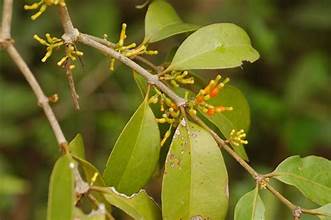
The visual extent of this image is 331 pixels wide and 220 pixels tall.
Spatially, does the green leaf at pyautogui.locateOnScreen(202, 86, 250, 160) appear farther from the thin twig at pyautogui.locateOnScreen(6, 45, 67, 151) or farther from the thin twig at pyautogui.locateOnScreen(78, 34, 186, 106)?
the thin twig at pyautogui.locateOnScreen(6, 45, 67, 151)

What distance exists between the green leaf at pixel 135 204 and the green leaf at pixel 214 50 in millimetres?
271

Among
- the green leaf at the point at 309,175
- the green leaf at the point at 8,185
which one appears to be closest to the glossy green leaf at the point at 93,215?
the green leaf at the point at 309,175

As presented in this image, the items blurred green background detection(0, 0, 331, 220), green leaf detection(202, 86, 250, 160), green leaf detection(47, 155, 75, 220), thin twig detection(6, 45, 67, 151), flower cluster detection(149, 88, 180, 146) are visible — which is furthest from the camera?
blurred green background detection(0, 0, 331, 220)

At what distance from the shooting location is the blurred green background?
8.59 feet

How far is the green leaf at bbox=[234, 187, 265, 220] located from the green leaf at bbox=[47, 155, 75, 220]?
0.34m

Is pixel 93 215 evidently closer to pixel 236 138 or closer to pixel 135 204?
pixel 135 204

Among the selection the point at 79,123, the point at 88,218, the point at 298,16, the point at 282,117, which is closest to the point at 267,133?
the point at 282,117

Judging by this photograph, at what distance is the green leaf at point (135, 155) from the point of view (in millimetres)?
1324

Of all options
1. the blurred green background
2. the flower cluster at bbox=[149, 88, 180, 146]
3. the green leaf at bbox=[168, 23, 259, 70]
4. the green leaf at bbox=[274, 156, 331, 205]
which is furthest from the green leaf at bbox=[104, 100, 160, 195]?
the blurred green background

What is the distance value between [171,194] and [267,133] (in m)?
1.62

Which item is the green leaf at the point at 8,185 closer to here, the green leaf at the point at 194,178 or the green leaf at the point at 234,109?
the green leaf at the point at 234,109

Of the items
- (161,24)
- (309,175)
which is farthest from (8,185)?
(309,175)

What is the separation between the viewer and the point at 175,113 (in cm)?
131

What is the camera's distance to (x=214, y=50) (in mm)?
1426
